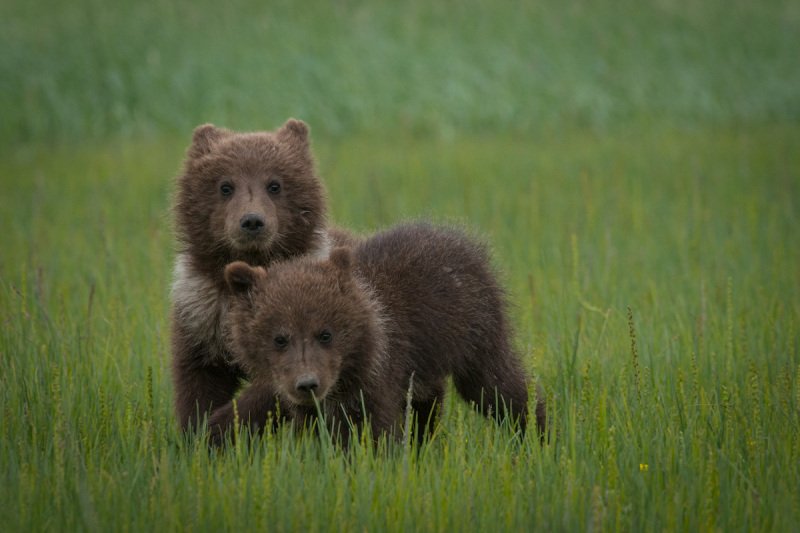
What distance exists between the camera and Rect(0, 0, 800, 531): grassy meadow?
486 cm

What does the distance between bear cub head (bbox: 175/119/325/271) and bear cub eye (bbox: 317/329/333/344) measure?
86cm

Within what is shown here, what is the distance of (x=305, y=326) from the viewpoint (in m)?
5.33

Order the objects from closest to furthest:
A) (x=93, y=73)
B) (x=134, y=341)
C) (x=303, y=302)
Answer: (x=303, y=302)
(x=134, y=341)
(x=93, y=73)

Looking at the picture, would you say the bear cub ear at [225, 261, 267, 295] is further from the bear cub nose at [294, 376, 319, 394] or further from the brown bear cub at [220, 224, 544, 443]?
the bear cub nose at [294, 376, 319, 394]

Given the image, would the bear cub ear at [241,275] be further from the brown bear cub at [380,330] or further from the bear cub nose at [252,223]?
the bear cub nose at [252,223]

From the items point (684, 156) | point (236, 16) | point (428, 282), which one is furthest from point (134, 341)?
point (236, 16)

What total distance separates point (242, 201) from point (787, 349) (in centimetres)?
339

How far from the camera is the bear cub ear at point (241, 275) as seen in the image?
218 inches

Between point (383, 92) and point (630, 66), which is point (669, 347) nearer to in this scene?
point (383, 92)

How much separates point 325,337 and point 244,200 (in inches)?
42.6

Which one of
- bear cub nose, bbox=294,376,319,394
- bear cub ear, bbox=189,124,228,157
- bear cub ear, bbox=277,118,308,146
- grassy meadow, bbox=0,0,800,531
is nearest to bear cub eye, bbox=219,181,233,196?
bear cub ear, bbox=189,124,228,157

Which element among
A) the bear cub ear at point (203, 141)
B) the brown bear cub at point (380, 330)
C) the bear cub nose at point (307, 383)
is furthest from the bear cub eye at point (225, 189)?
the bear cub nose at point (307, 383)

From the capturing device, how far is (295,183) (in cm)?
638

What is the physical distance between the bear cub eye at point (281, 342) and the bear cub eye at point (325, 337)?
152 millimetres
